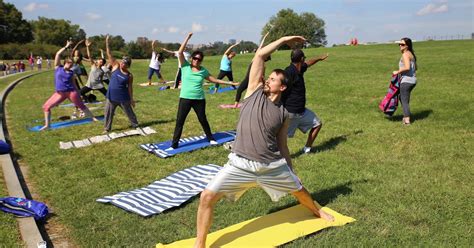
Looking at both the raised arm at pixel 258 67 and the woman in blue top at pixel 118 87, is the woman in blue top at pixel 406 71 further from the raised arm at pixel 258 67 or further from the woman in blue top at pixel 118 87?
the woman in blue top at pixel 118 87

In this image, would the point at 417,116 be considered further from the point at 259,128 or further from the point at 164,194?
the point at 259,128

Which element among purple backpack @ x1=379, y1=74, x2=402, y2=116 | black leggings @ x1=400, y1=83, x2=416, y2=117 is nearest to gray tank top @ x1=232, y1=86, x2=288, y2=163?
black leggings @ x1=400, y1=83, x2=416, y2=117

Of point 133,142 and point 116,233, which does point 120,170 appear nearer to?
point 133,142

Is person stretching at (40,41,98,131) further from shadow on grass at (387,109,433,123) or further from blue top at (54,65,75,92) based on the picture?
shadow on grass at (387,109,433,123)

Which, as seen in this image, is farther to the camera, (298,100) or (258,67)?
(298,100)

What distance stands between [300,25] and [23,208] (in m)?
112

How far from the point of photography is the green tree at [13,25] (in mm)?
82062

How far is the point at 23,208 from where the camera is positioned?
204 inches

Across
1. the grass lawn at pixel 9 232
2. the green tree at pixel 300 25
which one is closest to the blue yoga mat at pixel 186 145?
the grass lawn at pixel 9 232

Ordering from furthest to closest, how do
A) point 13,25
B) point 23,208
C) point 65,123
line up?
point 13,25 < point 65,123 < point 23,208

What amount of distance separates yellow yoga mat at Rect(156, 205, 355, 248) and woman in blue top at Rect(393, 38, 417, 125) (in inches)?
215

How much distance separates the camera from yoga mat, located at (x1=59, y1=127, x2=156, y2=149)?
29.5 ft

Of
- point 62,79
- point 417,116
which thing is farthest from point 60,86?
point 417,116

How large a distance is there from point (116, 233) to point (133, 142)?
15.0ft
